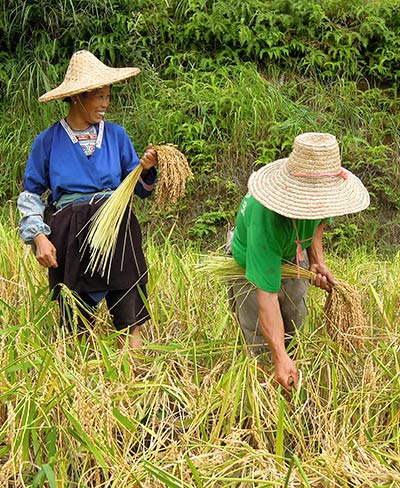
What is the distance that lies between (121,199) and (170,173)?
0.63 feet

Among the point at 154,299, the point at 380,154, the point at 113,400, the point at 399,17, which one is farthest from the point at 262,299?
the point at 399,17

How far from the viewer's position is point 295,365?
7.80 feet

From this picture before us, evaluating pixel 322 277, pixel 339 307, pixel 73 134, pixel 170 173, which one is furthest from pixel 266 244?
pixel 73 134

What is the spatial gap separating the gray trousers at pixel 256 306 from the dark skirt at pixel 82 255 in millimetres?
382

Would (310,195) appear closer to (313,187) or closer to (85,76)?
(313,187)

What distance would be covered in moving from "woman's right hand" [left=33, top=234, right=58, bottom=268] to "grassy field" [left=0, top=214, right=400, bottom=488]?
0.20 m

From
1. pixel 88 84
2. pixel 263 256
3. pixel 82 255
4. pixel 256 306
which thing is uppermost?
pixel 88 84

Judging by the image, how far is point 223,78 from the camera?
543cm

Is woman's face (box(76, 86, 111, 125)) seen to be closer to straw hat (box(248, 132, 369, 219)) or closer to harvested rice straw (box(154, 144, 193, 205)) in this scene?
harvested rice straw (box(154, 144, 193, 205))

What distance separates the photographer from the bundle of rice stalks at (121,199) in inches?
100

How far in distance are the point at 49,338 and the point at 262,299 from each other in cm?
94

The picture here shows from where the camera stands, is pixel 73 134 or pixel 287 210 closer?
pixel 287 210

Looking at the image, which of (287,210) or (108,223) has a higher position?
(287,210)

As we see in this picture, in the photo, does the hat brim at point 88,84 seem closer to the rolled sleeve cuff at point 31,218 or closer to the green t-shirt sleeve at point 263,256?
Result: the rolled sleeve cuff at point 31,218
